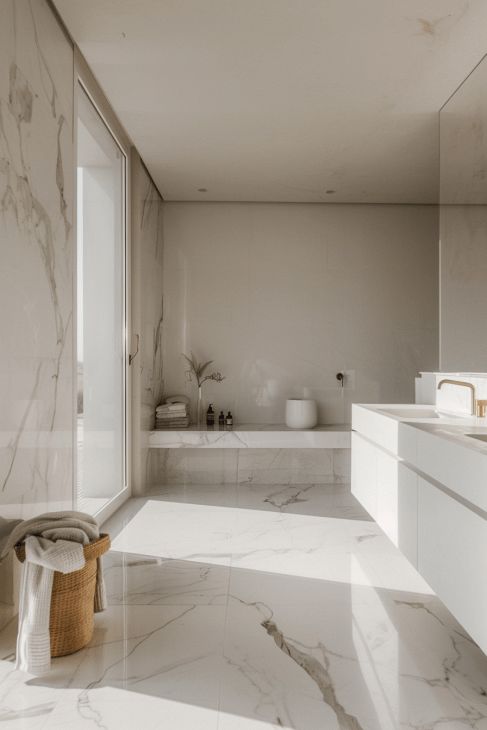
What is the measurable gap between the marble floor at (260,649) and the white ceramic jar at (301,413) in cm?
146

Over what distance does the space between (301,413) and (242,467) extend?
2.08ft

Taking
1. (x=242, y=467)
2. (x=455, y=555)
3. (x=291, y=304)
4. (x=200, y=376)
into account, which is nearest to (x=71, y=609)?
(x=455, y=555)

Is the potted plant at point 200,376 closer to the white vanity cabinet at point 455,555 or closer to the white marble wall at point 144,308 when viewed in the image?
the white marble wall at point 144,308

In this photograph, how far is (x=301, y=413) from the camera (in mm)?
4352

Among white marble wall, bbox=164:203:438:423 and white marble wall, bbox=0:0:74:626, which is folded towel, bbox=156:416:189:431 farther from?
white marble wall, bbox=0:0:74:626

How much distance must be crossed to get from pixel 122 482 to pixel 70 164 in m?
2.09

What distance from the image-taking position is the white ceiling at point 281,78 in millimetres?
2270

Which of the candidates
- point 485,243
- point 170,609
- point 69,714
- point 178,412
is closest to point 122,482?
point 178,412

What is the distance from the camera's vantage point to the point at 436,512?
1.82 metres

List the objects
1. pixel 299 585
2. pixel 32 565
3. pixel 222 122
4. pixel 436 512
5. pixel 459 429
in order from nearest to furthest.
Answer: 1. pixel 32 565
2. pixel 436 512
3. pixel 459 429
4. pixel 299 585
5. pixel 222 122

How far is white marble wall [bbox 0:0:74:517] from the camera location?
74.2 inches

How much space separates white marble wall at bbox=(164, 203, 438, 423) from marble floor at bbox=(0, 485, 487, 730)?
189 cm

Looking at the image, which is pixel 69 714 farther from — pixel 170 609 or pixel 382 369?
pixel 382 369

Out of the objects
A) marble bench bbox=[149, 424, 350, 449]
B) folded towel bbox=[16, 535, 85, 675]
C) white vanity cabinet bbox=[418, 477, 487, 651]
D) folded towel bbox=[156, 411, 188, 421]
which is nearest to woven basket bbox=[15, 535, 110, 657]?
folded towel bbox=[16, 535, 85, 675]
